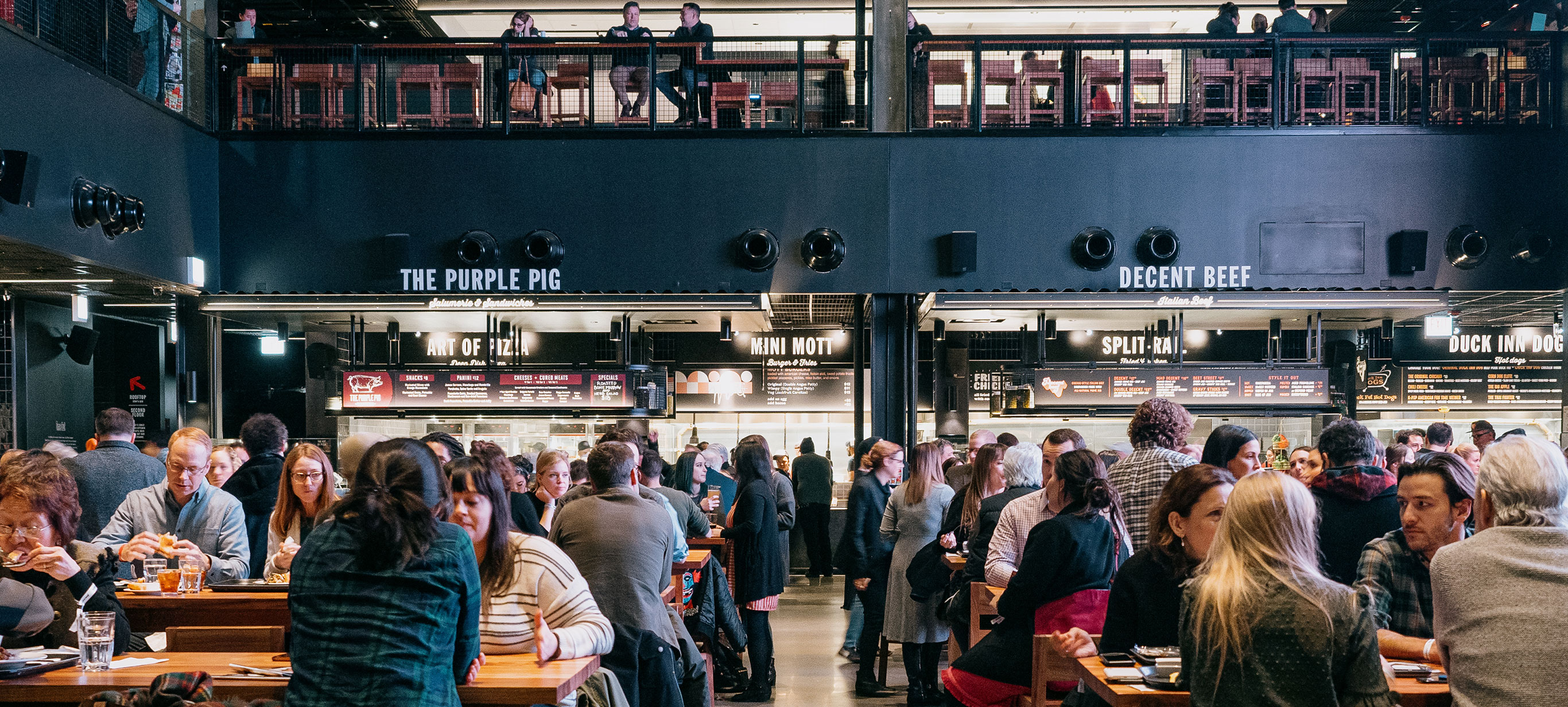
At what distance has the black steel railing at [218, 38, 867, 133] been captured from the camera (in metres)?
10.2

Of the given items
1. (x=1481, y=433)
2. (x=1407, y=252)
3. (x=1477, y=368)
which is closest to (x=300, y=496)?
(x=1407, y=252)

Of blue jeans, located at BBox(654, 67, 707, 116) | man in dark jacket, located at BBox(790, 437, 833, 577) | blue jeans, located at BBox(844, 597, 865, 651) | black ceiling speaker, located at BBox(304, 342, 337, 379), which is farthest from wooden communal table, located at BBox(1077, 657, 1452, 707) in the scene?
black ceiling speaker, located at BBox(304, 342, 337, 379)

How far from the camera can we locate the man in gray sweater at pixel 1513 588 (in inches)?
115

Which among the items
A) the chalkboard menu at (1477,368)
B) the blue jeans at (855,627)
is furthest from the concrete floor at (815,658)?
the chalkboard menu at (1477,368)

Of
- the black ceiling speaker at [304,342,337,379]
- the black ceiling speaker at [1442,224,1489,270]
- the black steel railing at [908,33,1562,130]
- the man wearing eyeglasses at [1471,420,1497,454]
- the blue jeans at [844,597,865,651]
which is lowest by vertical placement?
the blue jeans at [844,597,865,651]

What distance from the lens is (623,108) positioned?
10.4m

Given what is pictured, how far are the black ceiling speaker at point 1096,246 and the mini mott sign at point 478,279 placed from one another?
4541 mm

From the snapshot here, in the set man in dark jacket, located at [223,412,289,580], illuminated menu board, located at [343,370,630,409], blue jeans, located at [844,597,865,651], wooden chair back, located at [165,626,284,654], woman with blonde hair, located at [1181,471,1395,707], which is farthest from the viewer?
illuminated menu board, located at [343,370,630,409]

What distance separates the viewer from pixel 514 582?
3.71 meters

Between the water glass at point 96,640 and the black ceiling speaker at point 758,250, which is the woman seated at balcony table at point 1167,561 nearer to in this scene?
the water glass at point 96,640

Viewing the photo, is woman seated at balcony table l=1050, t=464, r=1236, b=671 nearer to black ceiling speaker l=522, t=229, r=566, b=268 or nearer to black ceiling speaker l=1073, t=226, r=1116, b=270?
black ceiling speaker l=1073, t=226, r=1116, b=270

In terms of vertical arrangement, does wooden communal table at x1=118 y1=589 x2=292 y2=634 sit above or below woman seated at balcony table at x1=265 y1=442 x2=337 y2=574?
below

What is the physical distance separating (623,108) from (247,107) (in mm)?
3327

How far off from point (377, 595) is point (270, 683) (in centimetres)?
110
